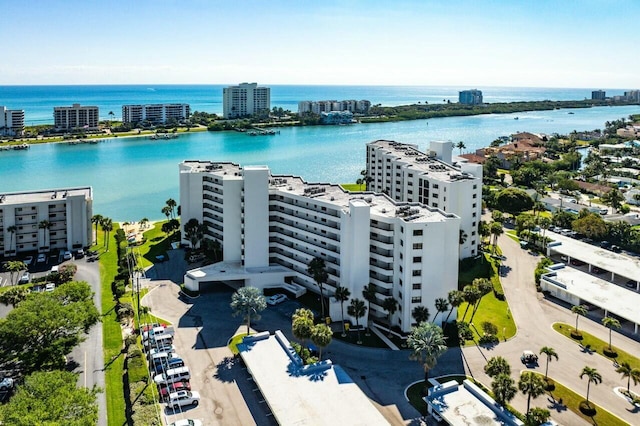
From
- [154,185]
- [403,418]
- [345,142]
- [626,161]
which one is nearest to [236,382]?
[403,418]

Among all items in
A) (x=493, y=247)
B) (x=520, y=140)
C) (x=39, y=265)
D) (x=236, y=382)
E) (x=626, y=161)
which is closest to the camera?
(x=236, y=382)

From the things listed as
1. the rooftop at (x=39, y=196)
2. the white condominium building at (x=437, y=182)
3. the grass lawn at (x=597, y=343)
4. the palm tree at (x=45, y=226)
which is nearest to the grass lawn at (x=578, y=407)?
the grass lawn at (x=597, y=343)

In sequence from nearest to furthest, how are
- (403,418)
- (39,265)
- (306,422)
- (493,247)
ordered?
(306,422), (403,418), (39,265), (493,247)

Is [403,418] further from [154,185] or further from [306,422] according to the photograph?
[154,185]

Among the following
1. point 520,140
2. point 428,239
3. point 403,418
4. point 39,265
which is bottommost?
point 403,418

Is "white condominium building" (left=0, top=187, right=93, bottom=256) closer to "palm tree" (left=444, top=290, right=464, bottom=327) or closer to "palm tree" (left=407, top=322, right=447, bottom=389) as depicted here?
"palm tree" (left=444, top=290, right=464, bottom=327)

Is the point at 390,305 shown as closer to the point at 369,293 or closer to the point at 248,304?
the point at 369,293

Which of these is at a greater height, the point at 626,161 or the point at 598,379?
the point at 626,161
